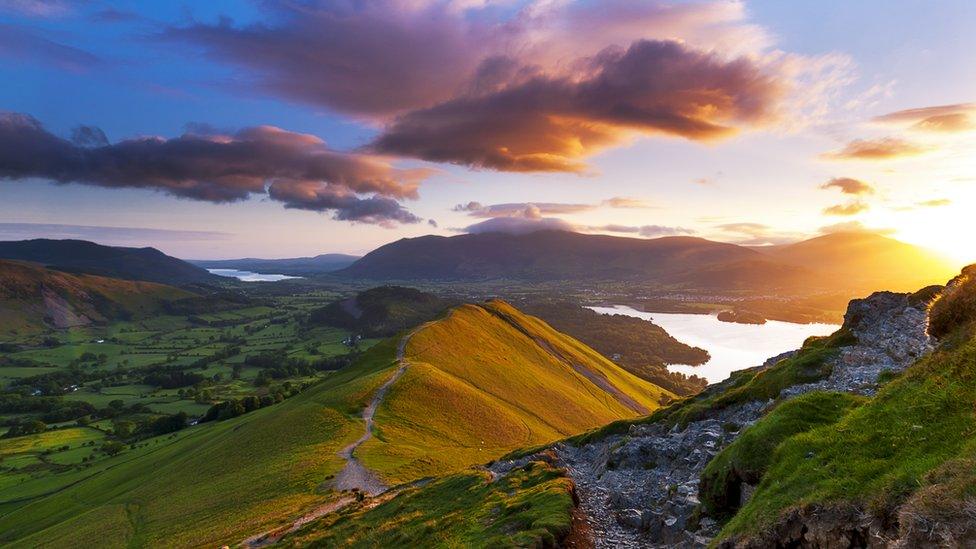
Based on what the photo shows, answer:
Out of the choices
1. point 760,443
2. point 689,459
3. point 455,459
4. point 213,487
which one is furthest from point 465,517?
point 213,487

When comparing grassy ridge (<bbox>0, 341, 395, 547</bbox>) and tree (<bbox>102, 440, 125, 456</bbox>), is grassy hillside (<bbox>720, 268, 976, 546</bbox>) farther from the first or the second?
tree (<bbox>102, 440, 125, 456</bbox>)

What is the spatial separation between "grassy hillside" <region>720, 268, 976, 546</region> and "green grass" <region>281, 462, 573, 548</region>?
39.3 feet

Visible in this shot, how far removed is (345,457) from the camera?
243ft

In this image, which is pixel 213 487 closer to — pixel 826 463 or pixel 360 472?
pixel 360 472

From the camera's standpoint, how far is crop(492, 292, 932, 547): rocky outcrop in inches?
981

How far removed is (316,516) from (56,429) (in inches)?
7716

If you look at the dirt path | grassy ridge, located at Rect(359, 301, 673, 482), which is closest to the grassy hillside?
the dirt path

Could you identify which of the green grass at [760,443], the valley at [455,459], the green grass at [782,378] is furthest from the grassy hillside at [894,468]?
the green grass at [782,378]

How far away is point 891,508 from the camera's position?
44.1 feet

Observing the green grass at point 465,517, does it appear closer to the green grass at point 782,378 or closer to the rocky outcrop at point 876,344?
the green grass at point 782,378

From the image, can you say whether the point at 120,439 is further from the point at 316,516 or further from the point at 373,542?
the point at 373,542

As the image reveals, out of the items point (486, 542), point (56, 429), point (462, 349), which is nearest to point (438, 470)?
point (486, 542)

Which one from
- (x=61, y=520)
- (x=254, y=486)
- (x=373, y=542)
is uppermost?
(x=373, y=542)

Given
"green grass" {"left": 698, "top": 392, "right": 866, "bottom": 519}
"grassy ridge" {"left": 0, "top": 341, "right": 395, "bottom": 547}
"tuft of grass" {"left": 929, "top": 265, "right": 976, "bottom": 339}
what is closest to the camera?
"tuft of grass" {"left": 929, "top": 265, "right": 976, "bottom": 339}
